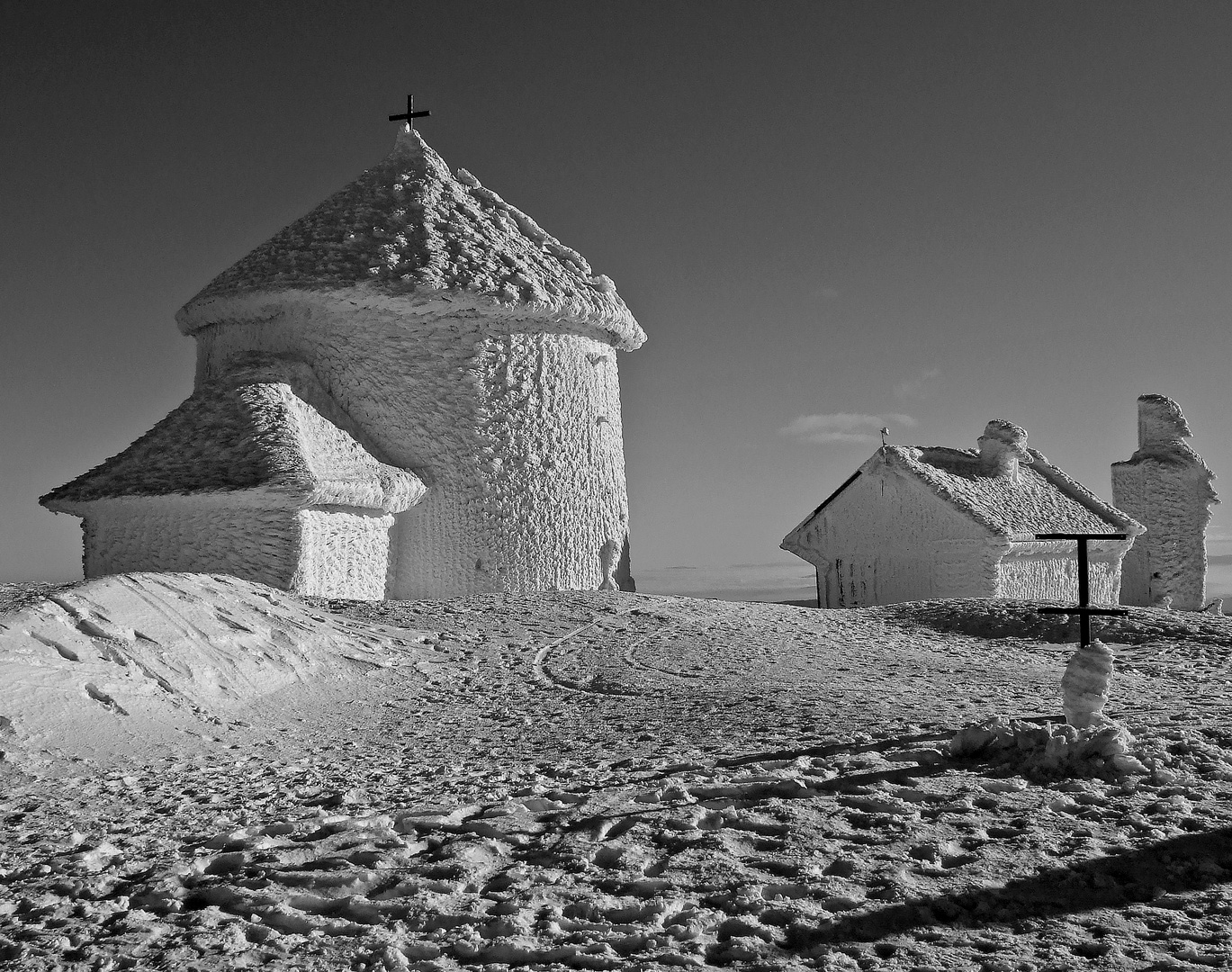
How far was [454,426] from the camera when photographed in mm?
13453

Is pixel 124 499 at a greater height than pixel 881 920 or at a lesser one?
greater

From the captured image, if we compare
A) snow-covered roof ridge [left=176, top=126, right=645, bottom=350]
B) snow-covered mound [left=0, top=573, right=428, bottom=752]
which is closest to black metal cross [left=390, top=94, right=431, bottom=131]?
snow-covered roof ridge [left=176, top=126, right=645, bottom=350]

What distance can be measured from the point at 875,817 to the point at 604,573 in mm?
10229

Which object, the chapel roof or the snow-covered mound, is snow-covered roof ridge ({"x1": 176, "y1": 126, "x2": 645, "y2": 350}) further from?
the snow-covered mound

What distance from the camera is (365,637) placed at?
9.31 meters

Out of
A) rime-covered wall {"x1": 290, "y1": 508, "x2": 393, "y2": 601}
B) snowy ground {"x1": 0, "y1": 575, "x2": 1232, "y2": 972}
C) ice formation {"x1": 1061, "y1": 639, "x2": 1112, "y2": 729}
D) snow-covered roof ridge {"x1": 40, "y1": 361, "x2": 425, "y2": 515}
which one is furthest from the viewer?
rime-covered wall {"x1": 290, "y1": 508, "x2": 393, "y2": 601}

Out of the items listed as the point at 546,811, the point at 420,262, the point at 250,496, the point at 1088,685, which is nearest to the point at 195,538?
the point at 250,496

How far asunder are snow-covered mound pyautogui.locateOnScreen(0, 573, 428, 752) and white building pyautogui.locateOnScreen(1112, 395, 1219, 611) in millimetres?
17644

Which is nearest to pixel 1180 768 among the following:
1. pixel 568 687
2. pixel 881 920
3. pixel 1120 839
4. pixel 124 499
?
pixel 1120 839

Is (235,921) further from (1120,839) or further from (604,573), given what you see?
(604,573)

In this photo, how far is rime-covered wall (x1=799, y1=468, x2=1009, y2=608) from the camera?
15703 millimetres

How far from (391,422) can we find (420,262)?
2115 millimetres

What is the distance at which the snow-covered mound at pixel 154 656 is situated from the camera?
256 inches

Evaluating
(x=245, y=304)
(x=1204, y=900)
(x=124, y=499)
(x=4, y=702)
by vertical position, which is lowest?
(x=1204, y=900)
